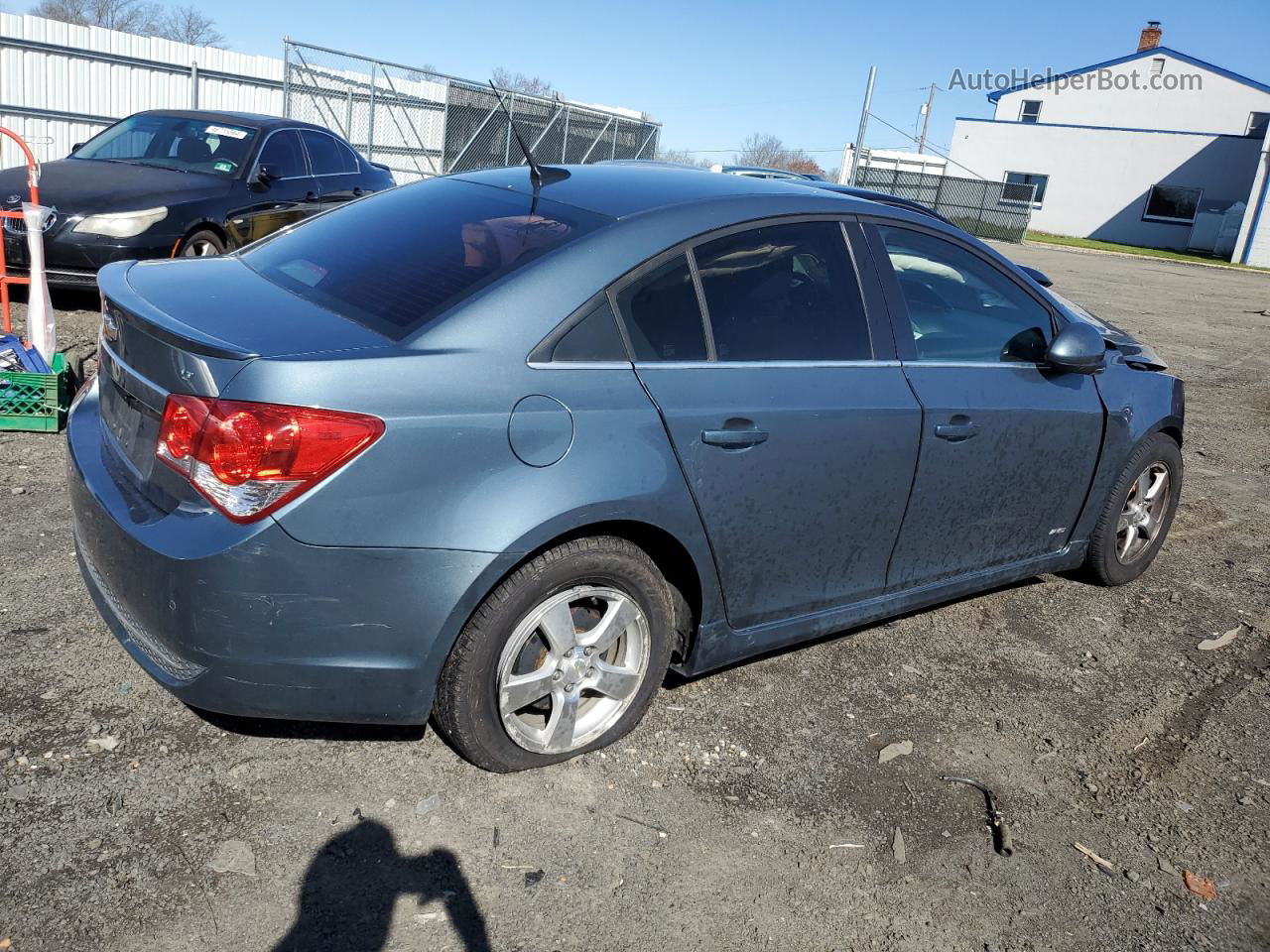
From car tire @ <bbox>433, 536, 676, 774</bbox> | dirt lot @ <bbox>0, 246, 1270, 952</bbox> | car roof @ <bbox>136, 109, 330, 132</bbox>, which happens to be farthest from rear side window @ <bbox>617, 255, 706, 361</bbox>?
car roof @ <bbox>136, 109, 330, 132</bbox>

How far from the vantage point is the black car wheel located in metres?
8.23

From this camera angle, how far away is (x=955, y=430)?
3691 millimetres

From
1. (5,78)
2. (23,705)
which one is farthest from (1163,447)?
(5,78)

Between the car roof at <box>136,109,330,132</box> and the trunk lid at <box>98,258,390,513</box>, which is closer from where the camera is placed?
the trunk lid at <box>98,258,390,513</box>

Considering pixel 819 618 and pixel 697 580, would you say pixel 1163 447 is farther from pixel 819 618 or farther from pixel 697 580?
pixel 697 580

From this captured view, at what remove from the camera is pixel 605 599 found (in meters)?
3.06

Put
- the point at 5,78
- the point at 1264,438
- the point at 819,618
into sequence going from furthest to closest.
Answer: the point at 5,78
the point at 1264,438
the point at 819,618

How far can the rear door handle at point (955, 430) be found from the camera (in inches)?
143

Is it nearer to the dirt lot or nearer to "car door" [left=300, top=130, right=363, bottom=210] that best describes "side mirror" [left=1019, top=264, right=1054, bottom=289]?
the dirt lot

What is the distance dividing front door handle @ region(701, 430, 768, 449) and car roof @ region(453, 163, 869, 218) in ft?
2.28

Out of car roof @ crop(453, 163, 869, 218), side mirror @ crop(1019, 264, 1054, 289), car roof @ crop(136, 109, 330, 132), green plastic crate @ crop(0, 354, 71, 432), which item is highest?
car roof @ crop(453, 163, 869, 218)

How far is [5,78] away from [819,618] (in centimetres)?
1810

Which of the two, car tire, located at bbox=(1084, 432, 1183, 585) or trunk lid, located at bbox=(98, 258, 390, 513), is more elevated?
trunk lid, located at bbox=(98, 258, 390, 513)

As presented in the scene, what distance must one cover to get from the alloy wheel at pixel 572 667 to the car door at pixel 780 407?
1.19ft
